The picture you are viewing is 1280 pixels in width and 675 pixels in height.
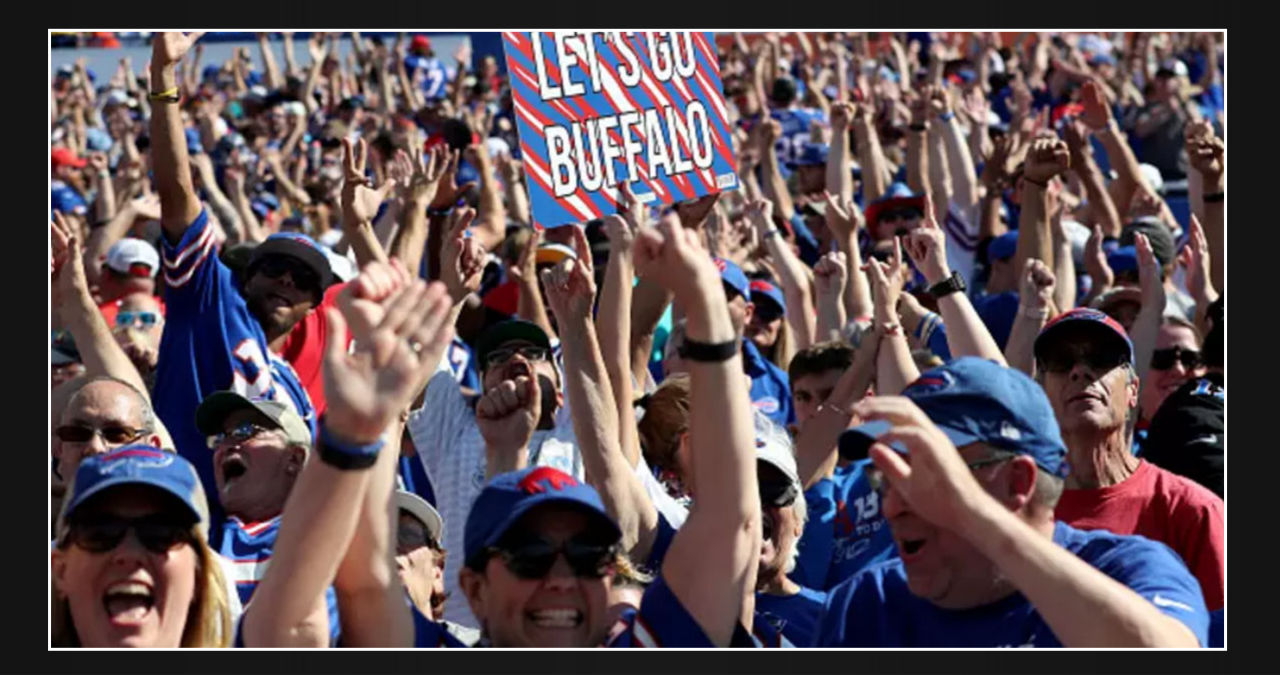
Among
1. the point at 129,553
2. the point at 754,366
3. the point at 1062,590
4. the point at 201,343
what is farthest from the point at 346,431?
the point at 754,366

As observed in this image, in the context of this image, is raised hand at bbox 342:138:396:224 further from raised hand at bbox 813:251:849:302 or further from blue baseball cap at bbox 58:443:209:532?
blue baseball cap at bbox 58:443:209:532

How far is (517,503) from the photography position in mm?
3281

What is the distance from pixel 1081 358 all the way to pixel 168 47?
2656 millimetres

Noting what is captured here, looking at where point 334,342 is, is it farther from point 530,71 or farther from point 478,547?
point 530,71

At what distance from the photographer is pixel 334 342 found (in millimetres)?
2904

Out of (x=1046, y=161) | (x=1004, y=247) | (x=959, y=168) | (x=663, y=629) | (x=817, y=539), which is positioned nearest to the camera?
(x=663, y=629)

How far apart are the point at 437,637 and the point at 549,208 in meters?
2.59

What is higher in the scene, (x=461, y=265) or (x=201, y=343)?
(x=461, y=265)

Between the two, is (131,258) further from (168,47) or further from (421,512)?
(421,512)

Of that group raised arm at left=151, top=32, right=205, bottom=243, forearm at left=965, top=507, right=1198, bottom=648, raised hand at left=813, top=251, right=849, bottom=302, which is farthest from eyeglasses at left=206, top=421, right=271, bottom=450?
raised hand at left=813, top=251, right=849, bottom=302

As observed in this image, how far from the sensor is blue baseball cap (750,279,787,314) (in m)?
7.34

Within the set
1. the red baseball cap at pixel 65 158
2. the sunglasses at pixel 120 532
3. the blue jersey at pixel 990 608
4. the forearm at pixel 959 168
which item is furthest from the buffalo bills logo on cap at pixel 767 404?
the red baseball cap at pixel 65 158

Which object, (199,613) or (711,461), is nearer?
(711,461)

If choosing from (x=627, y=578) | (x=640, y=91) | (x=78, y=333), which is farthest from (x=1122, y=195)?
(x=627, y=578)
